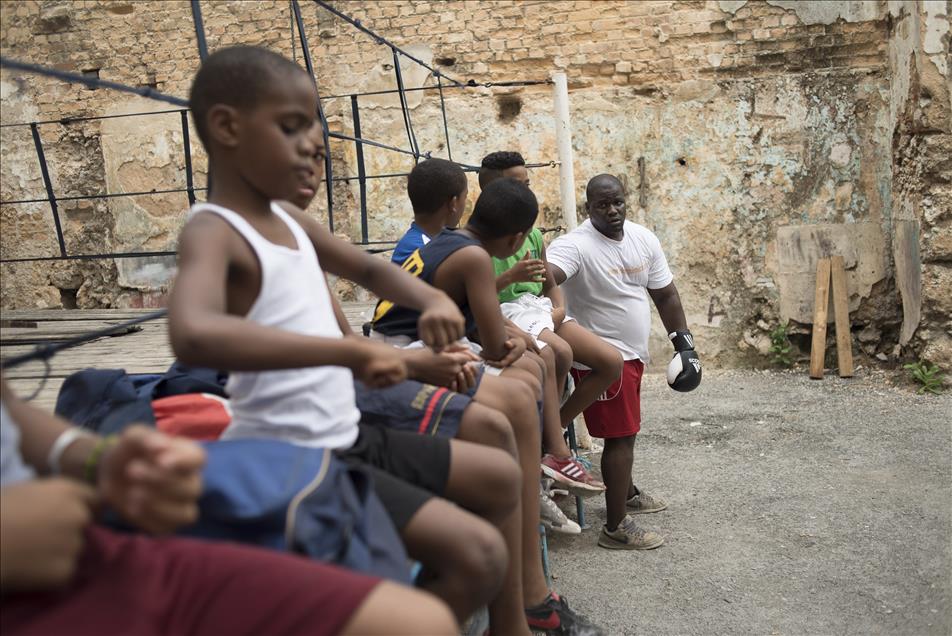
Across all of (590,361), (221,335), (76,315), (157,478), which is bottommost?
(590,361)

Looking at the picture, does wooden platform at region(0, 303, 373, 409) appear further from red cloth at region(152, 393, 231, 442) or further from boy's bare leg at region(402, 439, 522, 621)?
boy's bare leg at region(402, 439, 522, 621)

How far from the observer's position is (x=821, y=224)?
7.96 meters

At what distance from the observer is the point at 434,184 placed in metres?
4.08

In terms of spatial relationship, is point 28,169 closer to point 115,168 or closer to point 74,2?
point 115,168

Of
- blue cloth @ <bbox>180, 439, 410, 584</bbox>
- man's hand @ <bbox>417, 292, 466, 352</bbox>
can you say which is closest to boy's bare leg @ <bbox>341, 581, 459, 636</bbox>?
blue cloth @ <bbox>180, 439, 410, 584</bbox>

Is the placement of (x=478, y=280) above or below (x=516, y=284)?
above

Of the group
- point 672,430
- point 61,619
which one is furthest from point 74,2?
point 61,619

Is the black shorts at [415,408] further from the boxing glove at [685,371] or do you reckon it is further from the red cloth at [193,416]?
the boxing glove at [685,371]

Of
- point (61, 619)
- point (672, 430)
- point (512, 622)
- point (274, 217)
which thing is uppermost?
point (274, 217)

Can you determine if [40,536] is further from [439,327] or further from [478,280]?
[478,280]

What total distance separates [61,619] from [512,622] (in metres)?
1.55

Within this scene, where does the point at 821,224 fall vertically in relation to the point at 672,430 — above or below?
above

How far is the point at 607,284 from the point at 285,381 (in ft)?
10.1

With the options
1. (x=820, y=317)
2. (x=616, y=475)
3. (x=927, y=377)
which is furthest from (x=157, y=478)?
(x=820, y=317)
